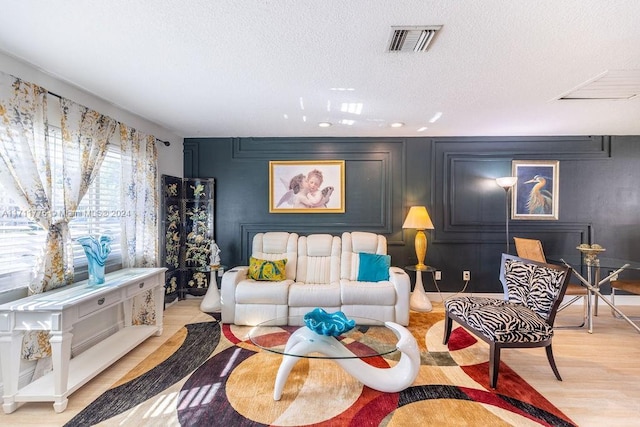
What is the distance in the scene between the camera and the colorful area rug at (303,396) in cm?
175

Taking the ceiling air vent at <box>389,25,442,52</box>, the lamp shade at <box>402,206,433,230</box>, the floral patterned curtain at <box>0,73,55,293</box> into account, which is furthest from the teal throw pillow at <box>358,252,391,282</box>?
the floral patterned curtain at <box>0,73,55,293</box>

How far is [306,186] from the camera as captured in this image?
408cm

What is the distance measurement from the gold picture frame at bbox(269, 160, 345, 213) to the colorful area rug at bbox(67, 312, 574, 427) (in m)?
2.06

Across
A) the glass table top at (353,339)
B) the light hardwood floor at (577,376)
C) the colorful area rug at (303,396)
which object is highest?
the glass table top at (353,339)

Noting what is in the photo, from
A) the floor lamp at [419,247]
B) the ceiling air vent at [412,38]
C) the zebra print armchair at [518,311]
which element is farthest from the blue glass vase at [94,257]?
the floor lamp at [419,247]

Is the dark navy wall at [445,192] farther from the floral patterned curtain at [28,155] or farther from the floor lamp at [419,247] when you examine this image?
the floral patterned curtain at [28,155]

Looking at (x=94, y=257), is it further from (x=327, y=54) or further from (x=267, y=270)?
(x=327, y=54)

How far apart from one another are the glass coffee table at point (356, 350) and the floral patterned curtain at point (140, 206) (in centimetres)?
173

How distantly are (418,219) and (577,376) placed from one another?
202cm

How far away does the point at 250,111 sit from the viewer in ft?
9.91

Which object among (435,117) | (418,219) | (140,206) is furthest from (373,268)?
(140,206)

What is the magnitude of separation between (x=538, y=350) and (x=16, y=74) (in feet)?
16.0

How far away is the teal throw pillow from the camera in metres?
3.34

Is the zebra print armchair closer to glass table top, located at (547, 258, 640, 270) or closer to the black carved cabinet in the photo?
glass table top, located at (547, 258, 640, 270)
